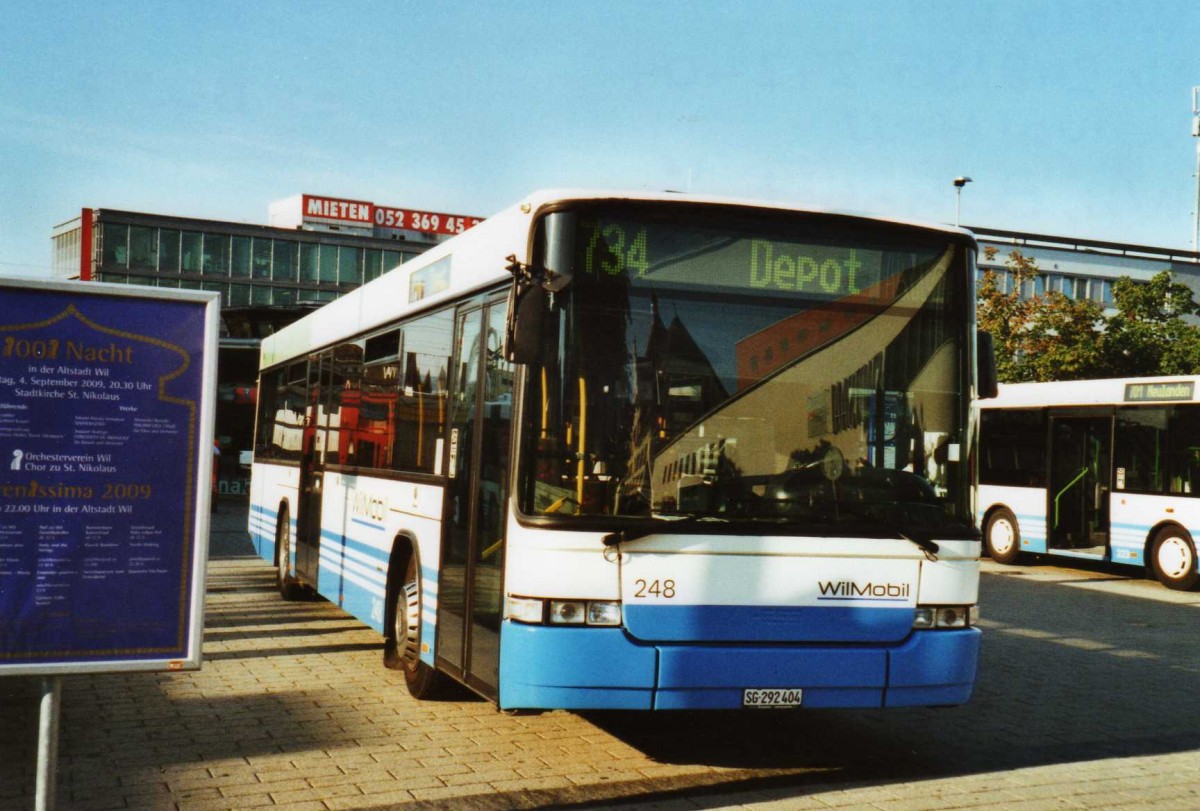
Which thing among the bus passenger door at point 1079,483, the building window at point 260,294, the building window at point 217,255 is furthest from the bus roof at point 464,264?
the building window at point 260,294

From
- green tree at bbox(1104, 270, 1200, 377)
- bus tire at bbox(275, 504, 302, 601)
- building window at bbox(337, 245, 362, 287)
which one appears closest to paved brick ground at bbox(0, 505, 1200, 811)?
bus tire at bbox(275, 504, 302, 601)

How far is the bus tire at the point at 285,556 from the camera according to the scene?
13.9 m

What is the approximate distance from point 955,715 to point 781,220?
12.7ft

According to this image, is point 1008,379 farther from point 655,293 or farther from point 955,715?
point 655,293

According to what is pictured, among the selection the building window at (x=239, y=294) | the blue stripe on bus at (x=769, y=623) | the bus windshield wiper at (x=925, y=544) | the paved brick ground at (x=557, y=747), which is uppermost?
the building window at (x=239, y=294)

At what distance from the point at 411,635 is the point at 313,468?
13.0 ft

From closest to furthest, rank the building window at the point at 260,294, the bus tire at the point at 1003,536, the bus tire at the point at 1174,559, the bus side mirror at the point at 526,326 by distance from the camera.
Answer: the bus side mirror at the point at 526,326
the bus tire at the point at 1174,559
the bus tire at the point at 1003,536
the building window at the point at 260,294

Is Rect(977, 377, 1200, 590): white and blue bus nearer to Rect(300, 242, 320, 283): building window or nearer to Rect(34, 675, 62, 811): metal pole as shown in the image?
Rect(34, 675, 62, 811): metal pole

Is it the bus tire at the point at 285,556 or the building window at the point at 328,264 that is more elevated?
Result: the building window at the point at 328,264

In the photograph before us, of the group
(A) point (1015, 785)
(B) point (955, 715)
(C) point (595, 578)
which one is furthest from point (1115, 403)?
(C) point (595, 578)

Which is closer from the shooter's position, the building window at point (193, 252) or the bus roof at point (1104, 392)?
the bus roof at point (1104, 392)

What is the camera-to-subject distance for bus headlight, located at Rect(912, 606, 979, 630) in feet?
23.5

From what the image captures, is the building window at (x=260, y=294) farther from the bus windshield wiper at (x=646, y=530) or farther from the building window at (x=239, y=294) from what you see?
the bus windshield wiper at (x=646, y=530)

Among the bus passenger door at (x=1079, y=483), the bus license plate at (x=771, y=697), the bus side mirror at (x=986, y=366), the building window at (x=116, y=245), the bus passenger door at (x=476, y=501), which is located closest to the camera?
the bus license plate at (x=771, y=697)
